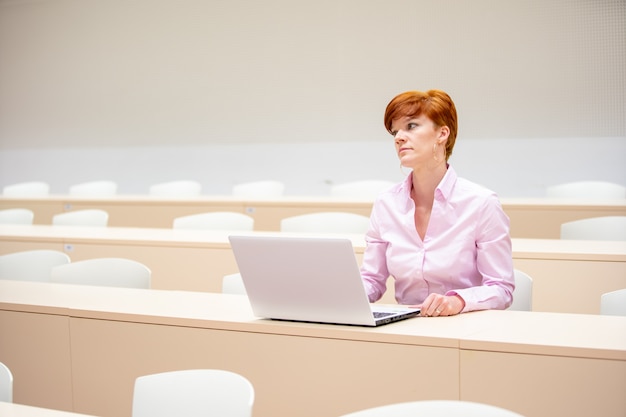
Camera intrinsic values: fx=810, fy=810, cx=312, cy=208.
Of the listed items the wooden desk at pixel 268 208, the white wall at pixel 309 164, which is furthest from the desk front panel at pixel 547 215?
the white wall at pixel 309 164

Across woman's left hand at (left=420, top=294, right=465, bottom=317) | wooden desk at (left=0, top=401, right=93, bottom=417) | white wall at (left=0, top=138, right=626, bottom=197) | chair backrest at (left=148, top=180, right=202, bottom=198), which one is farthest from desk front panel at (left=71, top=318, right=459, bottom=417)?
white wall at (left=0, top=138, right=626, bottom=197)

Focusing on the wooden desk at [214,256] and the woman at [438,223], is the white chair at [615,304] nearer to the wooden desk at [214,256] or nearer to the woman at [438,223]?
the woman at [438,223]

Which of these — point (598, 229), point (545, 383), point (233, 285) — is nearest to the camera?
point (545, 383)

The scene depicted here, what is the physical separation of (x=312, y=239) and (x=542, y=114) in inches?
235

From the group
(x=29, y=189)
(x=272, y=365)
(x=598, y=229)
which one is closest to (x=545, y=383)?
(x=272, y=365)

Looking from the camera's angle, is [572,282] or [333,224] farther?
[333,224]

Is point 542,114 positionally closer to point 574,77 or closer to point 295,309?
point 574,77

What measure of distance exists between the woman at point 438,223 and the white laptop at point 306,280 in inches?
11.8

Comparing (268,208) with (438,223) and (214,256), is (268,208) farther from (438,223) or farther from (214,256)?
(438,223)

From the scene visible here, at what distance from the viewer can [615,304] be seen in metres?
2.45

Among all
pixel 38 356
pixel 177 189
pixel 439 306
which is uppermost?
pixel 177 189

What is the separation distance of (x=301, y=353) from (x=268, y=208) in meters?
3.54

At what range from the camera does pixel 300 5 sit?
27.3ft

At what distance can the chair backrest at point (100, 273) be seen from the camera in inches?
129
